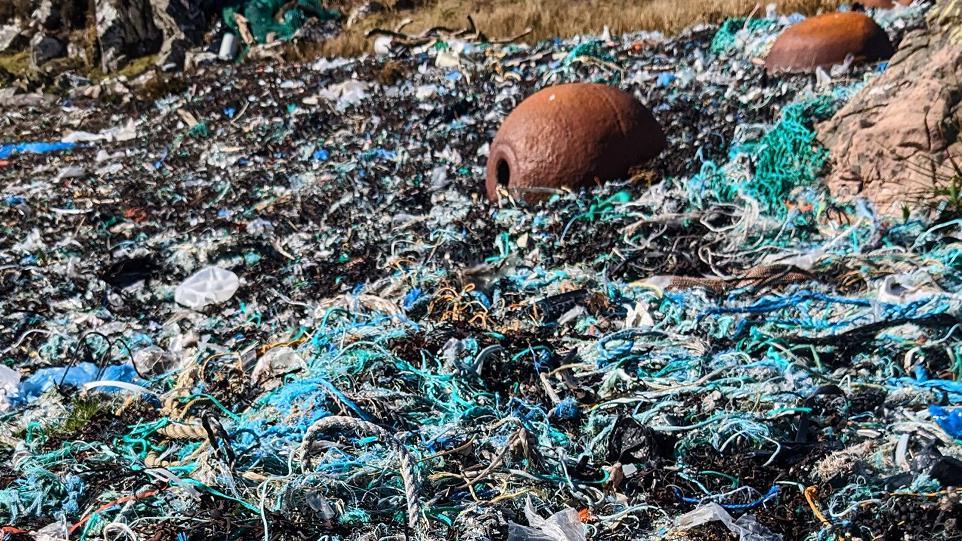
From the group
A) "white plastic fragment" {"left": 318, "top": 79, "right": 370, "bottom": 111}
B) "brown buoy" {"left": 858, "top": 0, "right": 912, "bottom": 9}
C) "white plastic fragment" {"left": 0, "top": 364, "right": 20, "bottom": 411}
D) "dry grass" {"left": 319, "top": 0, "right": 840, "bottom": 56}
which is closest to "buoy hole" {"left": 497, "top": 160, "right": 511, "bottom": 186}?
"white plastic fragment" {"left": 0, "top": 364, "right": 20, "bottom": 411}

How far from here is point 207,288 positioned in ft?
17.9

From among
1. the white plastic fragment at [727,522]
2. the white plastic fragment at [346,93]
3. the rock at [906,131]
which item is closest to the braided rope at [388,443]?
the white plastic fragment at [727,522]

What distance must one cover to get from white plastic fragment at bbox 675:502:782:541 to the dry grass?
8986 millimetres

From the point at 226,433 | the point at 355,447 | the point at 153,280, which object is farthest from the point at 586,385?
the point at 153,280

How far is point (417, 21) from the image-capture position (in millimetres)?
14953

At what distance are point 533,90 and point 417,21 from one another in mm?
7161

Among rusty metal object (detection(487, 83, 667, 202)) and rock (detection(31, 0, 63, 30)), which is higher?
rock (detection(31, 0, 63, 30))

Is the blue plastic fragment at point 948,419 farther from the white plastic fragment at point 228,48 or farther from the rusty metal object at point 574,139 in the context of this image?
the white plastic fragment at point 228,48

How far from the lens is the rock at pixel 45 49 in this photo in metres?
17.0

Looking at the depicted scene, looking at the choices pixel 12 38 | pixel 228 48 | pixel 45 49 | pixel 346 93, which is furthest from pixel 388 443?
pixel 12 38

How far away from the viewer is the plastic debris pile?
272 centimetres

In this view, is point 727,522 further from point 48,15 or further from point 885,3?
point 48,15

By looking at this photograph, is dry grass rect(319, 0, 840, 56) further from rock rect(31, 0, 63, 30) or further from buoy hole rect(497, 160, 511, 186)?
rock rect(31, 0, 63, 30)

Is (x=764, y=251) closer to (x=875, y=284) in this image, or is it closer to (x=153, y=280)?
(x=875, y=284)
